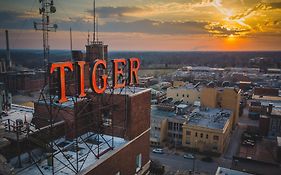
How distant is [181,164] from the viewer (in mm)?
46125

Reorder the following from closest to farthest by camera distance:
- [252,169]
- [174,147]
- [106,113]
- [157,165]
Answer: [106,113], [252,169], [157,165], [174,147]

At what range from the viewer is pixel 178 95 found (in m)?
75.1

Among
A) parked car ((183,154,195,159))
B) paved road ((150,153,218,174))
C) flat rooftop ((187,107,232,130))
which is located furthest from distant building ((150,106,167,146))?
parked car ((183,154,195,159))

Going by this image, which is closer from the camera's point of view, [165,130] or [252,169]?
[252,169]

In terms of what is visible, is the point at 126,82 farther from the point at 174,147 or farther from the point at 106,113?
the point at 174,147

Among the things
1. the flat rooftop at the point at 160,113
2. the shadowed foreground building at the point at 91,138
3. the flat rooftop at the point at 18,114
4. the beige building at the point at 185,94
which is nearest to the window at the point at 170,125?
the flat rooftop at the point at 160,113

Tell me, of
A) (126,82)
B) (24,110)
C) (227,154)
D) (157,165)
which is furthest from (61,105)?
(227,154)

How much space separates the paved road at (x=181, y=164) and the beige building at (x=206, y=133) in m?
4.06

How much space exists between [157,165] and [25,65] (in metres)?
70.8

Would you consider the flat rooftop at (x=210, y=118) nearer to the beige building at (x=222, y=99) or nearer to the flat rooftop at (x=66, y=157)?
the beige building at (x=222, y=99)

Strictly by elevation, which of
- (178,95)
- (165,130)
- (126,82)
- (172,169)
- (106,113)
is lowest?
(172,169)

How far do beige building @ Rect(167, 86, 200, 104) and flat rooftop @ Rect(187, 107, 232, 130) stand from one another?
40.8 feet

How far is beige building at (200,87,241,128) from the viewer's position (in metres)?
62.2

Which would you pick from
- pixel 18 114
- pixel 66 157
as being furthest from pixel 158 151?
pixel 66 157
